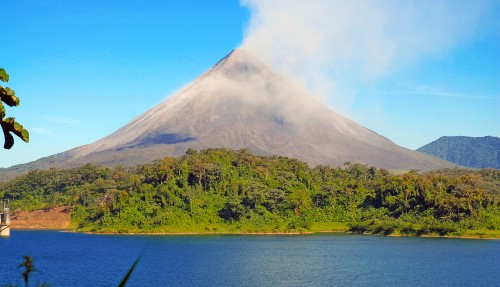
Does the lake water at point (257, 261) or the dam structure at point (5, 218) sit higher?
the dam structure at point (5, 218)

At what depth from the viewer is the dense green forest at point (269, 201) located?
65.7 meters

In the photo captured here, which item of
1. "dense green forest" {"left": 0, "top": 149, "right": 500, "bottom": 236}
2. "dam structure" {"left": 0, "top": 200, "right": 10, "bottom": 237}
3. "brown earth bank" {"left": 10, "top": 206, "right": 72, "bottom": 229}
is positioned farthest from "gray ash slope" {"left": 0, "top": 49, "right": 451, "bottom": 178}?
"dense green forest" {"left": 0, "top": 149, "right": 500, "bottom": 236}

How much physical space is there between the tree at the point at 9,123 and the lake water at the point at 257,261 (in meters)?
21.4

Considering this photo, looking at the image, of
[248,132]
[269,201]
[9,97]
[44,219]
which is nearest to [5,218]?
[44,219]

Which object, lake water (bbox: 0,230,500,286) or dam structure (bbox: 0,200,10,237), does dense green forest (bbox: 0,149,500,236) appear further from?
A: dam structure (bbox: 0,200,10,237)

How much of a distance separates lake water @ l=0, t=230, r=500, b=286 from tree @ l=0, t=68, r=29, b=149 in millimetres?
21365

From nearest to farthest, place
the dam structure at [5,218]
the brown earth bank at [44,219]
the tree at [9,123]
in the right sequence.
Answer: the tree at [9,123] → the dam structure at [5,218] → the brown earth bank at [44,219]

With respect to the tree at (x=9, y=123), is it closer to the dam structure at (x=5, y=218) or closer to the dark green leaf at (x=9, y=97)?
the dark green leaf at (x=9, y=97)

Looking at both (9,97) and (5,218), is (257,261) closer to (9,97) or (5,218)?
(5,218)

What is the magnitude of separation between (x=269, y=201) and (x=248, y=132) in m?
103

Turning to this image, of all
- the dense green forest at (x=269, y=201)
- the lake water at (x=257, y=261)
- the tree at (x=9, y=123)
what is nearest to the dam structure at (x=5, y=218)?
the lake water at (x=257, y=261)

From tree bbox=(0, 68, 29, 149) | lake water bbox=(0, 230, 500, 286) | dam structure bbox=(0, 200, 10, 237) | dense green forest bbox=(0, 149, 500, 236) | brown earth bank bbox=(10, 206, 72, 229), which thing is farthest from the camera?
brown earth bank bbox=(10, 206, 72, 229)

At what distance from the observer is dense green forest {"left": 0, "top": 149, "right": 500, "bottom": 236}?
65688 mm

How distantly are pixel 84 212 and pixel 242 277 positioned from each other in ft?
154
